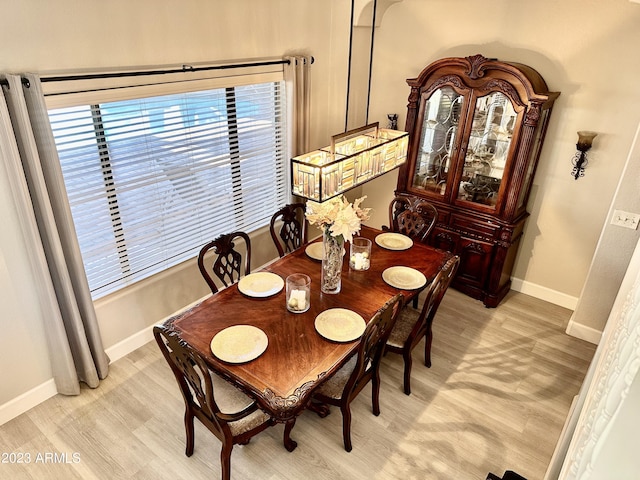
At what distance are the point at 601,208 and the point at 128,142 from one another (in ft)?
13.2

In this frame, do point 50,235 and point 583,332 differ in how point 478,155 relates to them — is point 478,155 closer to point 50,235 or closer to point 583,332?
point 583,332

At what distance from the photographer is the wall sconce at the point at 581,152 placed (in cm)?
363

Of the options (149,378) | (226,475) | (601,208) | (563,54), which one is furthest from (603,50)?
(149,378)

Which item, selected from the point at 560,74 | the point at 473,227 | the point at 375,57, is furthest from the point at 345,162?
the point at 375,57

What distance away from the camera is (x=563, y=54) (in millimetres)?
3646

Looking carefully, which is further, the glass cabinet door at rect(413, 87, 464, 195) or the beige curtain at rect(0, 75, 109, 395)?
the glass cabinet door at rect(413, 87, 464, 195)

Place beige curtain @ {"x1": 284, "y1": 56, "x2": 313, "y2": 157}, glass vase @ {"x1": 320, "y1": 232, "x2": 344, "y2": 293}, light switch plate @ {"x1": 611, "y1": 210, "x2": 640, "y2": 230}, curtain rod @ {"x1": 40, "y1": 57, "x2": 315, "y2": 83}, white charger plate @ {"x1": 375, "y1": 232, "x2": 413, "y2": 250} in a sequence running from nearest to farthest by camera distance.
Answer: curtain rod @ {"x1": 40, "y1": 57, "x2": 315, "y2": 83}, glass vase @ {"x1": 320, "y1": 232, "x2": 344, "y2": 293}, light switch plate @ {"x1": 611, "y1": 210, "x2": 640, "y2": 230}, white charger plate @ {"x1": 375, "y1": 232, "x2": 413, "y2": 250}, beige curtain @ {"x1": 284, "y1": 56, "x2": 313, "y2": 157}

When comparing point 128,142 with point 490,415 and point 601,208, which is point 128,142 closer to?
point 490,415

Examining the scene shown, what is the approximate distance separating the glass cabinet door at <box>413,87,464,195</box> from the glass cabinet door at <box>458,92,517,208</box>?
0.59 feet

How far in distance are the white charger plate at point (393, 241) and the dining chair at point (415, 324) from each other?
1.29ft

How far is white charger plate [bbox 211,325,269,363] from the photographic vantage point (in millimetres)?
2348

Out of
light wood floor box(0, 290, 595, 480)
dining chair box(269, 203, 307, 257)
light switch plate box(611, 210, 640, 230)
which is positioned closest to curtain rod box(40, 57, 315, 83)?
dining chair box(269, 203, 307, 257)

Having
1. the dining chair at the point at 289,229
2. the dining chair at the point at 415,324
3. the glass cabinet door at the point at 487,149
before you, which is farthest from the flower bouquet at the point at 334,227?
the glass cabinet door at the point at 487,149

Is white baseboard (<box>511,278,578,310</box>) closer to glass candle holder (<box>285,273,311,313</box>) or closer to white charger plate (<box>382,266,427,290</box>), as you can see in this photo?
white charger plate (<box>382,266,427,290</box>)
